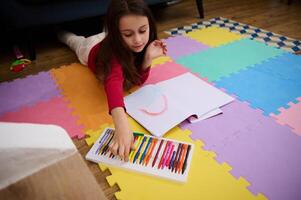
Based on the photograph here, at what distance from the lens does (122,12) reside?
0.86 meters

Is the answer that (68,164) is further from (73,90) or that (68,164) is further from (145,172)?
(73,90)

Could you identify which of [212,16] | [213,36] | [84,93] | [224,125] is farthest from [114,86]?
[212,16]

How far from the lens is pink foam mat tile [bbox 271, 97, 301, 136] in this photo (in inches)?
35.1

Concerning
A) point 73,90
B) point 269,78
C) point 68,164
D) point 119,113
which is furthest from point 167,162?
point 269,78

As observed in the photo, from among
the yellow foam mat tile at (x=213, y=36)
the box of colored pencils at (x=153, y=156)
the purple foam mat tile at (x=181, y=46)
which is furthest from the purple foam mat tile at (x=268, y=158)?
the yellow foam mat tile at (x=213, y=36)

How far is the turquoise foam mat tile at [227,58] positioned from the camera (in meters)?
1.24

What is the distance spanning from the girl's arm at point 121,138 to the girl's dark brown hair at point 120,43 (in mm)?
222

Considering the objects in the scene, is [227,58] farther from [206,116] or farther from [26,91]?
[26,91]

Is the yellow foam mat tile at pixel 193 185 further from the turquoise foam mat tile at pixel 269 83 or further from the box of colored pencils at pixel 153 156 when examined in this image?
the turquoise foam mat tile at pixel 269 83

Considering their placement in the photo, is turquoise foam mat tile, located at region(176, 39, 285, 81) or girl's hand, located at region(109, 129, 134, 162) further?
turquoise foam mat tile, located at region(176, 39, 285, 81)

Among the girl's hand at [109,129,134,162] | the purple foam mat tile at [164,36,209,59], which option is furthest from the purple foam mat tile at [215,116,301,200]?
the purple foam mat tile at [164,36,209,59]

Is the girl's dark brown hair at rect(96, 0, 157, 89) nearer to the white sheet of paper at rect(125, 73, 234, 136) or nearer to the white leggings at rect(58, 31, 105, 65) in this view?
the white sheet of paper at rect(125, 73, 234, 136)

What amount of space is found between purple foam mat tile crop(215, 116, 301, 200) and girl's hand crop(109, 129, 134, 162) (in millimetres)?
282

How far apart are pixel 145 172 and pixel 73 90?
1.96ft
